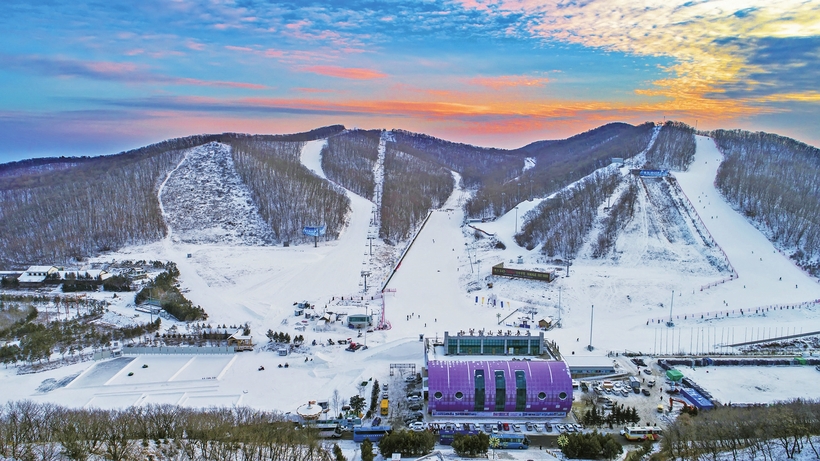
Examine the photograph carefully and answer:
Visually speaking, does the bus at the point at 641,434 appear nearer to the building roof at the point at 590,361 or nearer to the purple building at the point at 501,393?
the purple building at the point at 501,393

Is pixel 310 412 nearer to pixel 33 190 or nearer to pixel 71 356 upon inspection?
pixel 71 356

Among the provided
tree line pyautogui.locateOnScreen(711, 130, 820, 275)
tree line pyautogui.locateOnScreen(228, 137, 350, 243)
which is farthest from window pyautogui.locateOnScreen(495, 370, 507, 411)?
tree line pyautogui.locateOnScreen(228, 137, 350, 243)

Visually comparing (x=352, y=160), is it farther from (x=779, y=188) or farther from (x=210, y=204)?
(x=779, y=188)

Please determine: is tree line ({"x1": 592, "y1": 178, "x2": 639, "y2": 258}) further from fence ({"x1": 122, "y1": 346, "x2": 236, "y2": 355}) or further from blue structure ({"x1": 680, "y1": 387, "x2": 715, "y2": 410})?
fence ({"x1": 122, "y1": 346, "x2": 236, "y2": 355})

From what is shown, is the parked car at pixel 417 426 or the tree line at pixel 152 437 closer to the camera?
the tree line at pixel 152 437

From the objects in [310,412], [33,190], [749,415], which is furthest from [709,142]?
[33,190]

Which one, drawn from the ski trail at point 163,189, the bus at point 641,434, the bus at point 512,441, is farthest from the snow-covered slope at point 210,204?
the bus at point 641,434

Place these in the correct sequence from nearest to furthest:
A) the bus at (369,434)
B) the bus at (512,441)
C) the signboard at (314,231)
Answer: the bus at (512,441)
the bus at (369,434)
the signboard at (314,231)
